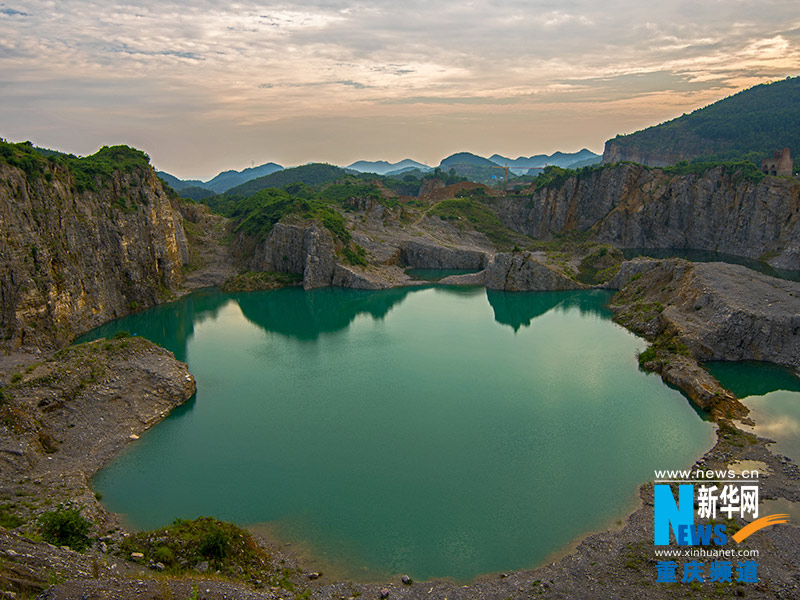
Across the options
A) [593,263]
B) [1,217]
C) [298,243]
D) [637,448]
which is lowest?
[637,448]

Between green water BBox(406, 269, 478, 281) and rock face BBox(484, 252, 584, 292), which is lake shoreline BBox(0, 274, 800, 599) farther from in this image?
green water BBox(406, 269, 478, 281)

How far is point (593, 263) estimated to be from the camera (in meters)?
73.9

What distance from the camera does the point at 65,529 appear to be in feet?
61.3

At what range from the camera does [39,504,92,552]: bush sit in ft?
60.0

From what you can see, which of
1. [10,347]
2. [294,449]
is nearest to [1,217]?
[10,347]

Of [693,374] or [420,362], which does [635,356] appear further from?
[420,362]

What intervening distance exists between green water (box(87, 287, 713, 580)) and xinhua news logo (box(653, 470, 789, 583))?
1787 millimetres

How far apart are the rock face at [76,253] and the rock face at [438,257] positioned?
32112 millimetres

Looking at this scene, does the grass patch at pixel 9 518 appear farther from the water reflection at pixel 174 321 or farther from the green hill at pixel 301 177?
the green hill at pixel 301 177

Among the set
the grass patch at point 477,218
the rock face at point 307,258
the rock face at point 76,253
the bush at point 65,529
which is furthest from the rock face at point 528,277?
the bush at point 65,529

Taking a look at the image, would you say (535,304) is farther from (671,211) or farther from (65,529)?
(65,529)

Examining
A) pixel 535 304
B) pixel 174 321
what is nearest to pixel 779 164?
pixel 535 304

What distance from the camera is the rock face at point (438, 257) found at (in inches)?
3073

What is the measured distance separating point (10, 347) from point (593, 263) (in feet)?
216
